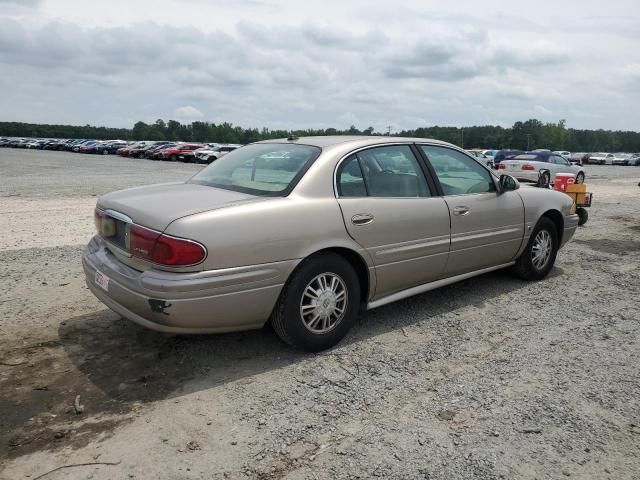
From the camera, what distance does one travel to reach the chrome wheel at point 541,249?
552 cm

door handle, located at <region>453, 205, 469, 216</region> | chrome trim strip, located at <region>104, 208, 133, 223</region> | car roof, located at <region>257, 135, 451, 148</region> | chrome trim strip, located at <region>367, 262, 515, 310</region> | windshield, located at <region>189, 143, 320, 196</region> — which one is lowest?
chrome trim strip, located at <region>367, 262, 515, 310</region>

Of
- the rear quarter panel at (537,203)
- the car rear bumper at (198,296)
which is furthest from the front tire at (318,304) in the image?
the rear quarter panel at (537,203)

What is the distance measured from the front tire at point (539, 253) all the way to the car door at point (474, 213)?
27 centimetres

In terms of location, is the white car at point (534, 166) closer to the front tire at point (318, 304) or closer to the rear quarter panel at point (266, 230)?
the front tire at point (318, 304)

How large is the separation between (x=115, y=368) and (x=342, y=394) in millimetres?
1509

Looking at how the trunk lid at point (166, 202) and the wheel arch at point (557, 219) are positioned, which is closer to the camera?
the trunk lid at point (166, 202)

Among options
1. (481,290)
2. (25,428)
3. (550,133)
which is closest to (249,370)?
(25,428)

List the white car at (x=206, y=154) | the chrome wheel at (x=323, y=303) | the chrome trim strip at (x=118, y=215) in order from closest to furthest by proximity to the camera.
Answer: the chrome trim strip at (x=118, y=215) < the chrome wheel at (x=323, y=303) < the white car at (x=206, y=154)

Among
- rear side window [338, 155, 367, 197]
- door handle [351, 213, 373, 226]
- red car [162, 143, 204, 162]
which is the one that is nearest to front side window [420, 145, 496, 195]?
rear side window [338, 155, 367, 197]

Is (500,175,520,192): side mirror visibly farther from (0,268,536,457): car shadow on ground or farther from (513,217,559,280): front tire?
(0,268,536,457): car shadow on ground

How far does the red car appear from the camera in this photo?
3819 cm

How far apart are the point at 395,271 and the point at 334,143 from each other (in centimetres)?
110

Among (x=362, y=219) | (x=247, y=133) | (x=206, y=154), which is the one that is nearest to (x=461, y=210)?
(x=362, y=219)

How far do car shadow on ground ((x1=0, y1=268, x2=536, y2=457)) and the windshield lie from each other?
1154 millimetres
